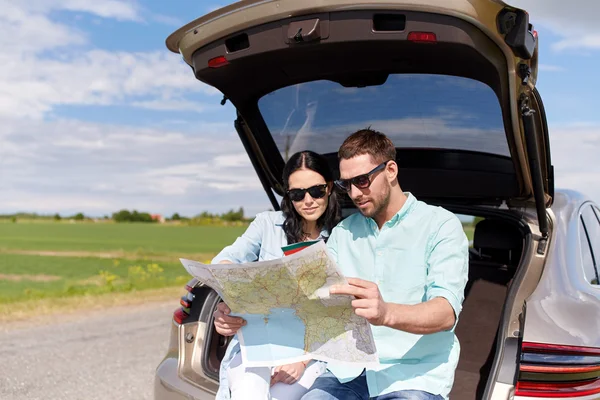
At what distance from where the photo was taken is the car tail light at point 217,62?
3006 millimetres

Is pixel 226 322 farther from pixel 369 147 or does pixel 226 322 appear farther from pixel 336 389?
pixel 369 147

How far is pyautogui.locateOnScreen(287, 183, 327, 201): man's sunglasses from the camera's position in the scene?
10.5 feet

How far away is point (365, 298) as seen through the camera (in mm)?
2090

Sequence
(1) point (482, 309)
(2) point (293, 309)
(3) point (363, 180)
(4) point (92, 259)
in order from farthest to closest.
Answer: (4) point (92, 259) < (1) point (482, 309) < (3) point (363, 180) < (2) point (293, 309)

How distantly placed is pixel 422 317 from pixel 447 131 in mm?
1613

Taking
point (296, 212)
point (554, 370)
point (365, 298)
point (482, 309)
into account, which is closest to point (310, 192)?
point (296, 212)

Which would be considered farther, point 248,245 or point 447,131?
point 447,131

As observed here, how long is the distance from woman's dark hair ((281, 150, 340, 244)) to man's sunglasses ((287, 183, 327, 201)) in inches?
3.3

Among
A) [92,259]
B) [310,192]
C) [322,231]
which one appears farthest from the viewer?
[92,259]

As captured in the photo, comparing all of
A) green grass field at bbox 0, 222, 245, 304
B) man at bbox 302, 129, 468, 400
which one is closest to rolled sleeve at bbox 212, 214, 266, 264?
man at bbox 302, 129, 468, 400

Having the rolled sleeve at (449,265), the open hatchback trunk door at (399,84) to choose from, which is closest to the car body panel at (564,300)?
the open hatchback trunk door at (399,84)

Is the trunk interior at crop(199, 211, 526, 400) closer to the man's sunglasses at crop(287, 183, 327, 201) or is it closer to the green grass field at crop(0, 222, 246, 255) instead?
the man's sunglasses at crop(287, 183, 327, 201)

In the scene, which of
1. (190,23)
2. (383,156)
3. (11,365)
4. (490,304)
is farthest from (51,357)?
(383,156)

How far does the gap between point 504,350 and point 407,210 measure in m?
0.72
